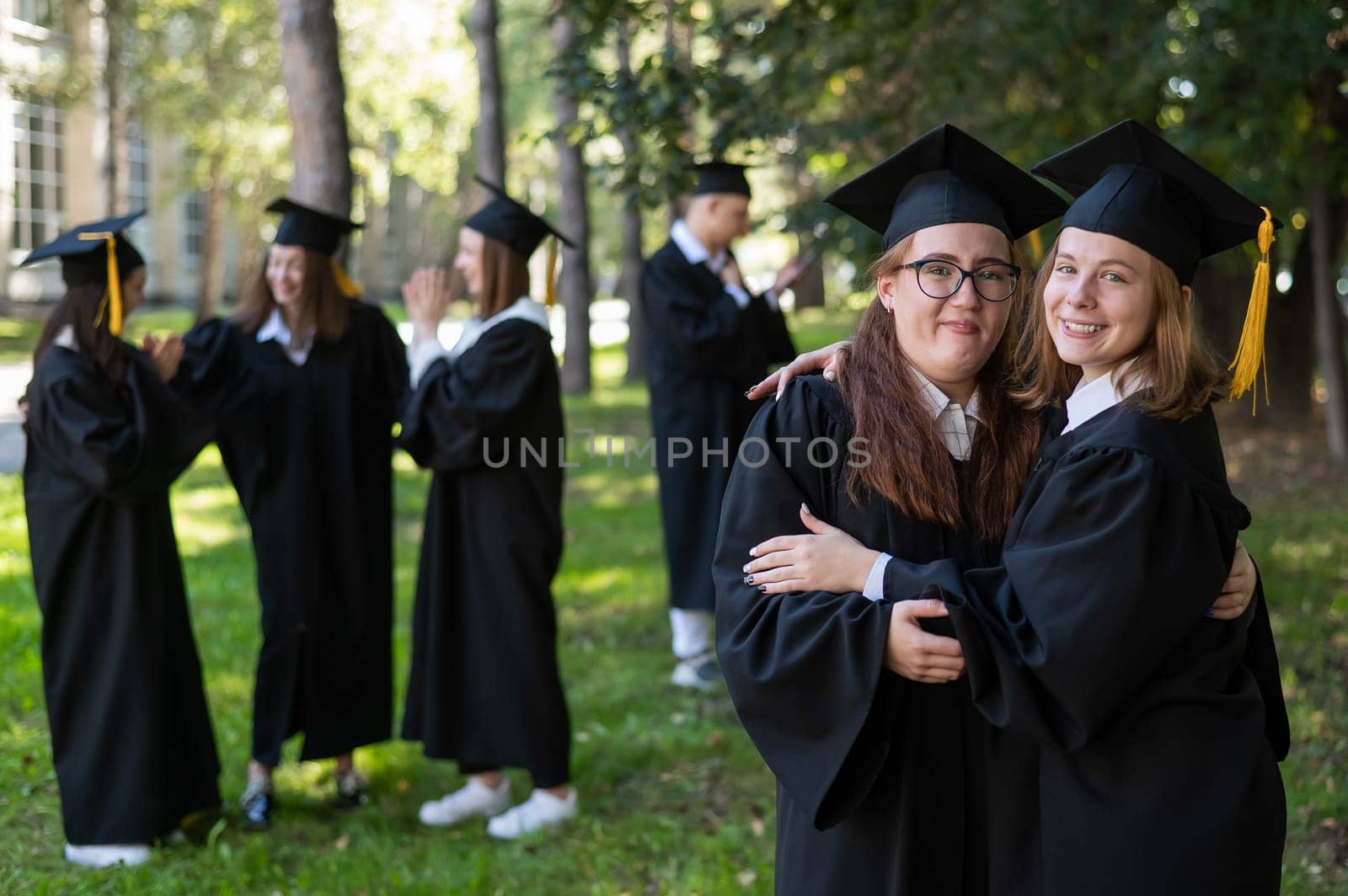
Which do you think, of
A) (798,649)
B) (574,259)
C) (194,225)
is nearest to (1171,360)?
(798,649)

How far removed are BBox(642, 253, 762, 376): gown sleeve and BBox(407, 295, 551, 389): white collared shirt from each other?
1557mm

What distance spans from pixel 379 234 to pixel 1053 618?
4438 cm

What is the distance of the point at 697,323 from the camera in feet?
21.1

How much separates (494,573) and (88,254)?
1820 mm

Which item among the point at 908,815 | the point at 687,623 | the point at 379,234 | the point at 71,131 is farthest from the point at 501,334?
the point at 379,234

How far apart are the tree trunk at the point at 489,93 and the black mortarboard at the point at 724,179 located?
5179mm

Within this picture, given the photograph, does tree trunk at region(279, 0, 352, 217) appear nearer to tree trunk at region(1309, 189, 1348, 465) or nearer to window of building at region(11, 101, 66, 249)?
tree trunk at region(1309, 189, 1348, 465)

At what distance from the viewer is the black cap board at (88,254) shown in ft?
14.5

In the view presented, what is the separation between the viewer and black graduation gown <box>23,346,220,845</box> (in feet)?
14.4

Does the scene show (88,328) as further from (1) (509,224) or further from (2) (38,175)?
(2) (38,175)

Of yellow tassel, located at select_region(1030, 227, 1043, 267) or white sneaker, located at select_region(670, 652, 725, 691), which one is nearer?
yellow tassel, located at select_region(1030, 227, 1043, 267)

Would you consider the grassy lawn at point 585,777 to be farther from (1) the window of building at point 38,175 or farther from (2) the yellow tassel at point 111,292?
(1) the window of building at point 38,175

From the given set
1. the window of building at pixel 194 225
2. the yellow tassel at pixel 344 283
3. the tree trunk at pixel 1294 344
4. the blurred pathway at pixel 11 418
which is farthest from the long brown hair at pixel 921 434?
the window of building at pixel 194 225

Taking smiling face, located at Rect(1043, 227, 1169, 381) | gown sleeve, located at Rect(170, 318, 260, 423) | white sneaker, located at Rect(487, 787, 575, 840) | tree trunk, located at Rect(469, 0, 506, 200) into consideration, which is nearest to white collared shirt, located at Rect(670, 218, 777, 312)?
gown sleeve, located at Rect(170, 318, 260, 423)
